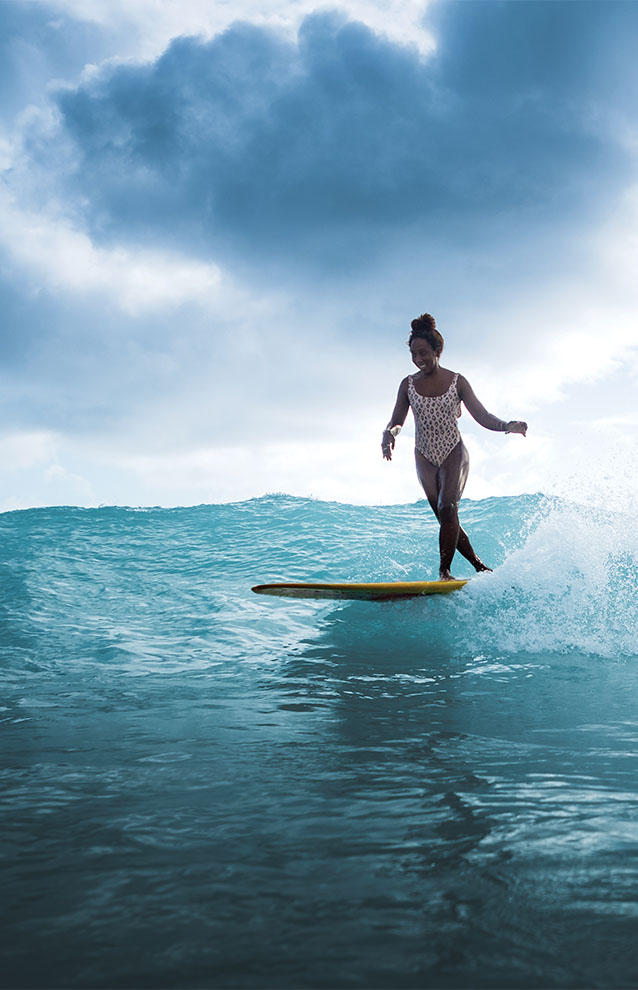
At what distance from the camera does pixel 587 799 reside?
8.49 ft

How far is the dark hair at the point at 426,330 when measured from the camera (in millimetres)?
6949

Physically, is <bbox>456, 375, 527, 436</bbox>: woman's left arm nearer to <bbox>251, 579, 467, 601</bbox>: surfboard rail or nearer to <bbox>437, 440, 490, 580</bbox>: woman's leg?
<bbox>437, 440, 490, 580</bbox>: woman's leg

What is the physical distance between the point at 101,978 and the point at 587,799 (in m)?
1.74

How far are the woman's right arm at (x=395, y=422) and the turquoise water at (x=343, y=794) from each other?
5.08 feet

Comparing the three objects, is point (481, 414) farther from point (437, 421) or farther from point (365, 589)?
point (365, 589)

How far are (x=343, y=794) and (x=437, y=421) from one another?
491 cm

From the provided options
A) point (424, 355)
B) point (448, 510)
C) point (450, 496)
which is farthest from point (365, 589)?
point (424, 355)

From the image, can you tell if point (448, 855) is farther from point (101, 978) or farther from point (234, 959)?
point (101, 978)

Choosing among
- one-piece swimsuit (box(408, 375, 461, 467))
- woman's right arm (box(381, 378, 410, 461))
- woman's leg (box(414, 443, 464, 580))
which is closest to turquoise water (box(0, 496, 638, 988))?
woman's leg (box(414, 443, 464, 580))

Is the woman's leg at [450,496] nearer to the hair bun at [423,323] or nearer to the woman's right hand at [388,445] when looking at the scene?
the woman's right hand at [388,445]

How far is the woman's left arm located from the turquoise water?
147 cm

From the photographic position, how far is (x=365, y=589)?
22.6 ft

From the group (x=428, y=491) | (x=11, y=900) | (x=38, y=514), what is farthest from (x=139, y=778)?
(x=38, y=514)

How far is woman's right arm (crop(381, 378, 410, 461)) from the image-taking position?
7.37 meters
